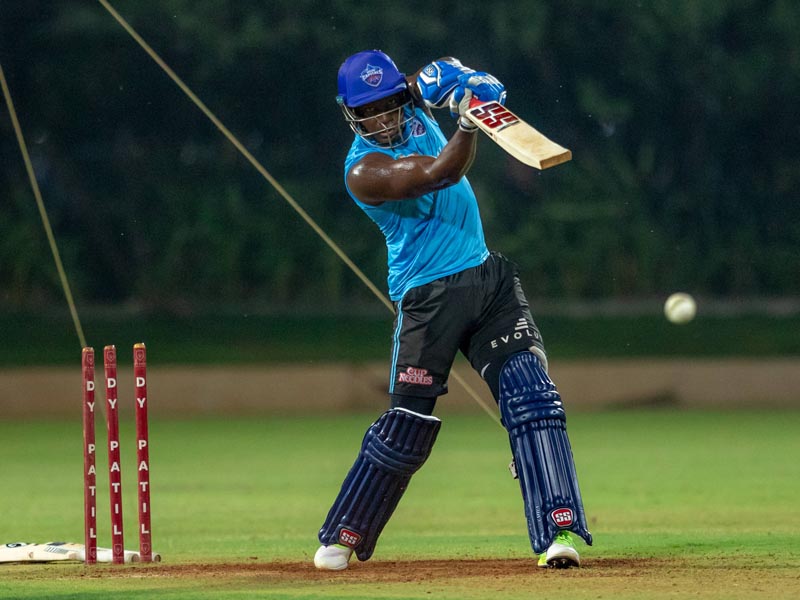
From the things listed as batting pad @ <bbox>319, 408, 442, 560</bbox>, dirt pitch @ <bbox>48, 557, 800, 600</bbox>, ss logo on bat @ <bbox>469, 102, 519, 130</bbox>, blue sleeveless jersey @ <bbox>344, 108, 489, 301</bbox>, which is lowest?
dirt pitch @ <bbox>48, 557, 800, 600</bbox>

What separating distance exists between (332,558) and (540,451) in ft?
3.43

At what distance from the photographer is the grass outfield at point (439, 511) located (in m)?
6.18

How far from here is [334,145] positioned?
83.5ft

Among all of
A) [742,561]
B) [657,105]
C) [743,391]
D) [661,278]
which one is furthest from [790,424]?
[742,561]

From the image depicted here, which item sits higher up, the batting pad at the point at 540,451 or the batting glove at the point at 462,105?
the batting glove at the point at 462,105

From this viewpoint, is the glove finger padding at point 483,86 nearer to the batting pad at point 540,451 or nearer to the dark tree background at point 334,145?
the batting pad at point 540,451

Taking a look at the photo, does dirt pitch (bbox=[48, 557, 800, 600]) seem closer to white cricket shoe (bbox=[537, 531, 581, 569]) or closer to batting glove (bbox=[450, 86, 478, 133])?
white cricket shoe (bbox=[537, 531, 581, 569])

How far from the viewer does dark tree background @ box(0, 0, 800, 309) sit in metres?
24.3

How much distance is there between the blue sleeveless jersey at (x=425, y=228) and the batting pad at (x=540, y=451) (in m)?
0.53

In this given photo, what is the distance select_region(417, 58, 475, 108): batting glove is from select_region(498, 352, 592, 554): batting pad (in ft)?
3.80

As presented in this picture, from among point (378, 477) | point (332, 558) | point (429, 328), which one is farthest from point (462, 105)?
point (332, 558)

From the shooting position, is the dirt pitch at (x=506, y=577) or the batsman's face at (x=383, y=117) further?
the batsman's face at (x=383, y=117)

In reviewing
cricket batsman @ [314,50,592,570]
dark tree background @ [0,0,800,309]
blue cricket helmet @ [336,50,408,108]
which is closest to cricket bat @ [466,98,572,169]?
cricket batsman @ [314,50,592,570]

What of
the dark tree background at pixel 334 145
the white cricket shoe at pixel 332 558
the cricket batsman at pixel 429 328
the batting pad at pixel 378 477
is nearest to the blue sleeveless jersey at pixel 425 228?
the cricket batsman at pixel 429 328
